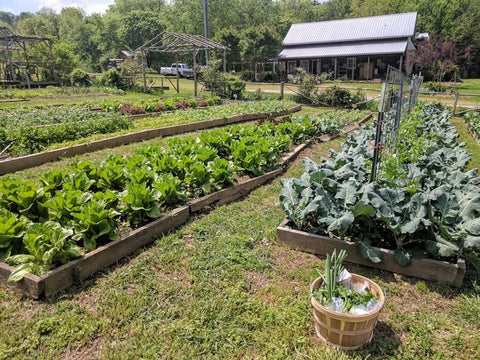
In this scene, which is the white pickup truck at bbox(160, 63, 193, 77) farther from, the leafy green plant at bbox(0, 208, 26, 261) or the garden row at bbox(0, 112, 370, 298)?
the leafy green plant at bbox(0, 208, 26, 261)

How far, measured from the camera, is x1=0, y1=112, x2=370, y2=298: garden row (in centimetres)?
326

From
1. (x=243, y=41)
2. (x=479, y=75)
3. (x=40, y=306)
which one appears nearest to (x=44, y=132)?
(x=40, y=306)

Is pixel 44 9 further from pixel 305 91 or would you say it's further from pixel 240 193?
pixel 240 193

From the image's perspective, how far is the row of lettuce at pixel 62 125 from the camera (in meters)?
7.56

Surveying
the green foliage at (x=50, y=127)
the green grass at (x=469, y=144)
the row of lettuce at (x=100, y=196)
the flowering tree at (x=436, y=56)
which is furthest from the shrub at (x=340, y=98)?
the flowering tree at (x=436, y=56)

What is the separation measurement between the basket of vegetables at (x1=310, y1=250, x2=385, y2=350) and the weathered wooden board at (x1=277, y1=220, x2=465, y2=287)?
0.97 m

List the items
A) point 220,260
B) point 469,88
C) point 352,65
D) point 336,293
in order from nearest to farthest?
point 336,293 → point 220,260 → point 469,88 → point 352,65

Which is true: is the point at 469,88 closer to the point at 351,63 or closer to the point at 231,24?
the point at 351,63

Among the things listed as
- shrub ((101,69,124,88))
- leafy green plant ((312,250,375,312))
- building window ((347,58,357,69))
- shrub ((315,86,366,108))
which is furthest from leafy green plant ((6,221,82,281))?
building window ((347,58,357,69))

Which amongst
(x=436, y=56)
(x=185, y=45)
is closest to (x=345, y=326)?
(x=185, y=45)

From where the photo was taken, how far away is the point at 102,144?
8422 mm

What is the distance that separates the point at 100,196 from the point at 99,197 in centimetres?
2

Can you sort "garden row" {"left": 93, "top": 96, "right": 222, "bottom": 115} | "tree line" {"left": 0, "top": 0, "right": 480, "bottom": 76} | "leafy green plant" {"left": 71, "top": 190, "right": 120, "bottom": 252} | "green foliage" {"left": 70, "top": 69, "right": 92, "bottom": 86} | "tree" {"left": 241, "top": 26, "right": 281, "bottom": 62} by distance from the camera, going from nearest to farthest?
"leafy green plant" {"left": 71, "top": 190, "right": 120, "bottom": 252} → "garden row" {"left": 93, "top": 96, "right": 222, "bottom": 115} → "green foliage" {"left": 70, "top": 69, "right": 92, "bottom": 86} → "tree" {"left": 241, "top": 26, "right": 281, "bottom": 62} → "tree line" {"left": 0, "top": 0, "right": 480, "bottom": 76}

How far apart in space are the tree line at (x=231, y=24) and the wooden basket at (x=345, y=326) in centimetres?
2901
